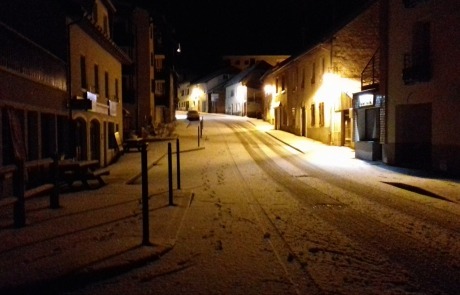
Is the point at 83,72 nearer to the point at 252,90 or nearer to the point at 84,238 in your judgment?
the point at 84,238

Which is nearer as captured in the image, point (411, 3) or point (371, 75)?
point (411, 3)

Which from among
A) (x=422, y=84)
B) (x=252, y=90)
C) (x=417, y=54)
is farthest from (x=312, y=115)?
(x=252, y=90)

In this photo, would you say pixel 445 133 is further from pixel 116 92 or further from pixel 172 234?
pixel 116 92

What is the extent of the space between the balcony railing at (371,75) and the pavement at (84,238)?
51.7 ft

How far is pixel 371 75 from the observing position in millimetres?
26984

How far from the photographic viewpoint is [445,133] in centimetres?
1839

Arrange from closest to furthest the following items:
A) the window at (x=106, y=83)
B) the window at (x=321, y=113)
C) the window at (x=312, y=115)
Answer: the window at (x=106, y=83)
the window at (x=321, y=113)
the window at (x=312, y=115)

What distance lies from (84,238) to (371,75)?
2257cm

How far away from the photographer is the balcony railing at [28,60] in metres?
10.7

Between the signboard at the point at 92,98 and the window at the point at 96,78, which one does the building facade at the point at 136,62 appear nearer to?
the window at the point at 96,78

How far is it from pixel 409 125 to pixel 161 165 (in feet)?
37.2

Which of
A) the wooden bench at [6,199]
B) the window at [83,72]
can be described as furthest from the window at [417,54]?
the wooden bench at [6,199]

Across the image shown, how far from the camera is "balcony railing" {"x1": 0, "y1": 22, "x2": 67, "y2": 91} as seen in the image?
10730 mm

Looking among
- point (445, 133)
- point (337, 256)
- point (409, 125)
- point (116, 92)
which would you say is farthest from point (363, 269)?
point (116, 92)
